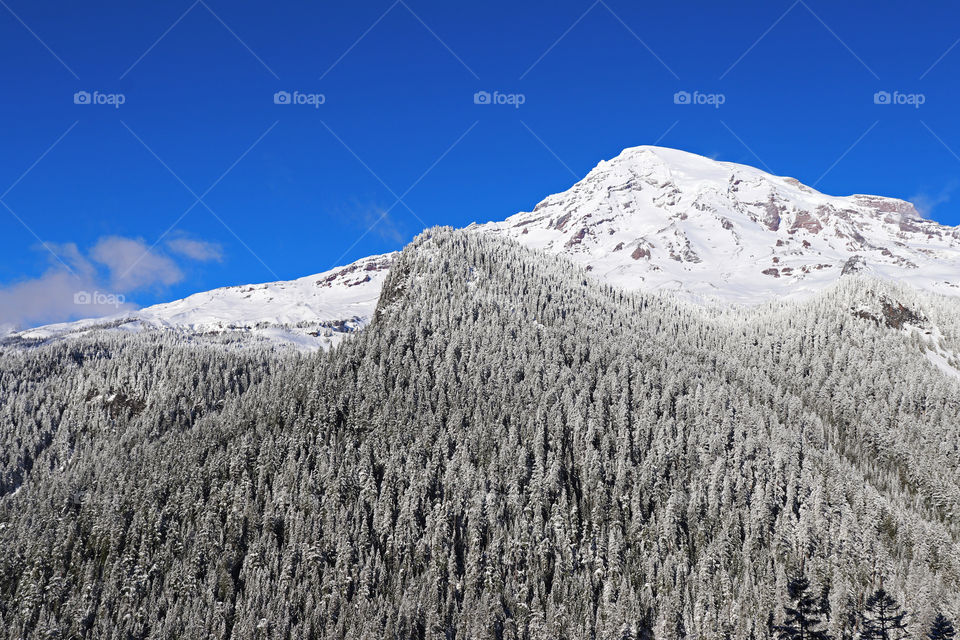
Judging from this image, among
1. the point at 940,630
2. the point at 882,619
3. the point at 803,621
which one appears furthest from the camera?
the point at 882,619

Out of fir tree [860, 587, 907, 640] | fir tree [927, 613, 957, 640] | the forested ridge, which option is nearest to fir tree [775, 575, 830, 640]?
the forested ridge

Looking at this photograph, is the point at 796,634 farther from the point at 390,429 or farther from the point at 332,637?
the point at 390,429

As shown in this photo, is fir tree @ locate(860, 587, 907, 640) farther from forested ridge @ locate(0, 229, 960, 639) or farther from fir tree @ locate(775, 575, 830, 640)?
fir tree @ locate(775, 575, 830, 640)

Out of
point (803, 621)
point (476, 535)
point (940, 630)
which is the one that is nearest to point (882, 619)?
point (940, 630)

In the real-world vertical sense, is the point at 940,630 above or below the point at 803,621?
below

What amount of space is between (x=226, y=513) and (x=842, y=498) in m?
166

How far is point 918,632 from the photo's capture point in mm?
124875

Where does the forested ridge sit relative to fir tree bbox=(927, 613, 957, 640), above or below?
above

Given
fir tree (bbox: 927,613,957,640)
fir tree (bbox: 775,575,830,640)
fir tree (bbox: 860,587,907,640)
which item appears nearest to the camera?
fir tree (bbox: 927,613,957,640)

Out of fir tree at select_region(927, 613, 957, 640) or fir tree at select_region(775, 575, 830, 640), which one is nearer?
fir tree at select_region(927, 613, 957, 640)

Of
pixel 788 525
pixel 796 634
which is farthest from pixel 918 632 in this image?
pixel 788 525

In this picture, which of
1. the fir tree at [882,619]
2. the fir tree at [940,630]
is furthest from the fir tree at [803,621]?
the fir tree at [940,630]

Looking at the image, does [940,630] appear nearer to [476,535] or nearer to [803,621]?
[803,621]

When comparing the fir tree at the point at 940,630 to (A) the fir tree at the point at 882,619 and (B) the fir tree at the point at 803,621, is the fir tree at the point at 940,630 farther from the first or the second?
(B) the fir tree at the point at 803,621
